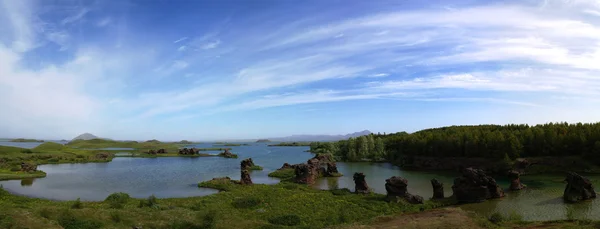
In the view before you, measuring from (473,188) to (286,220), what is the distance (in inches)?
975

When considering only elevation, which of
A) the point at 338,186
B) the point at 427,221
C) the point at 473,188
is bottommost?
the point at 338,186

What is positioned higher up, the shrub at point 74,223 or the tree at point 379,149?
the tree at point 379,149

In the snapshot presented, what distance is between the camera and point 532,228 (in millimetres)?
24969

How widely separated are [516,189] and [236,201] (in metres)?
38.7

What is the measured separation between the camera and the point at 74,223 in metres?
23.1

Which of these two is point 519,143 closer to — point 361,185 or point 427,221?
point 361,185

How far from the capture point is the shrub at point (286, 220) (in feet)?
89.3

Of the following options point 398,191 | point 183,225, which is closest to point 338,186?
point 398,191

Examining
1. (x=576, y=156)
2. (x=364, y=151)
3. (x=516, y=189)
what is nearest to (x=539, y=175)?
(x=576, y=156)

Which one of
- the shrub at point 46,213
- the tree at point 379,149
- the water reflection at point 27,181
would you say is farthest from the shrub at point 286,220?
the tree at point 379,149

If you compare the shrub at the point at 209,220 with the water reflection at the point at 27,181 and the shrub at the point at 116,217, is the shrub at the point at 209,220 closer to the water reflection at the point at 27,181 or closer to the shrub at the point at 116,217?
the shrub at the point at 116,217

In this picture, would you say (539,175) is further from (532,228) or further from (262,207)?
(262,207)

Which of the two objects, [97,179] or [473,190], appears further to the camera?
[97,179]

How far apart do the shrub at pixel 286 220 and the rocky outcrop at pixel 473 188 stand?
22302 mm
